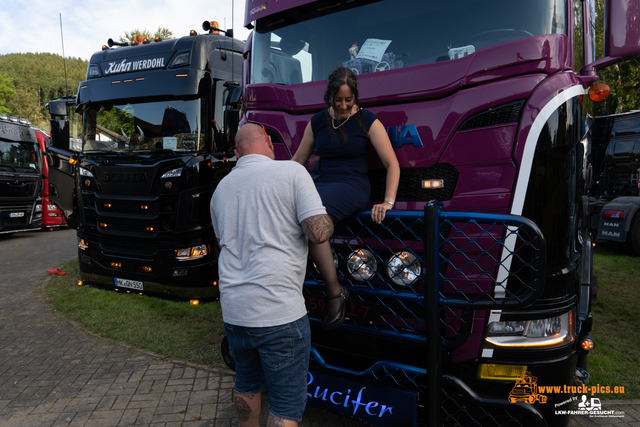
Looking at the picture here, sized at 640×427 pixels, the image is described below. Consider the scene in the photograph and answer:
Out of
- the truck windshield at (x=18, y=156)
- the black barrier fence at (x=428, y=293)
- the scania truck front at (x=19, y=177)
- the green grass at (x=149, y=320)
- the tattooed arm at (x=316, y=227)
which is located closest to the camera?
the tattooed arm at (x=316, y=227)

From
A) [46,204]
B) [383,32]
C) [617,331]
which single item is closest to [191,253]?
[383,32]

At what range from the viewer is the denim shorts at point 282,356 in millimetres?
2039

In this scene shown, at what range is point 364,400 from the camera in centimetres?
246

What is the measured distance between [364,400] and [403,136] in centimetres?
158

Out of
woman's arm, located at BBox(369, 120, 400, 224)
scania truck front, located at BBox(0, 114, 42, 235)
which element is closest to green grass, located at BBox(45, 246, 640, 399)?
woman's arm, located at BBox(369, 120, 400, 224)

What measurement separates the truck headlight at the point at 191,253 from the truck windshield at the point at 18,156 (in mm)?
9424

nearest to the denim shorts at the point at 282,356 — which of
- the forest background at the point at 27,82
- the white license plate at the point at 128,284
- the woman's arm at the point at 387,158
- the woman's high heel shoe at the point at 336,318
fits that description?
the woman's high heel shoe at the point at 336,318

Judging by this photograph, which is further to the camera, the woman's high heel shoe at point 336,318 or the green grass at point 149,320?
the green grass at point 149,320

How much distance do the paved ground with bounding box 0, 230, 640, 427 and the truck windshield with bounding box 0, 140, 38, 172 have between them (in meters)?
8.42

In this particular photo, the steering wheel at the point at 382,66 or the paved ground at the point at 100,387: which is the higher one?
the steering wheel at the point at 382,66

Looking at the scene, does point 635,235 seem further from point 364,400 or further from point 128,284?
point 128,284

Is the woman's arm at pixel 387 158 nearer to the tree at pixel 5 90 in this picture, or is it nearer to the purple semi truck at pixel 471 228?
the purple semi truck at pixel 471 228

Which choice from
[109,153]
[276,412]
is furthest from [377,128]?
[109,153]

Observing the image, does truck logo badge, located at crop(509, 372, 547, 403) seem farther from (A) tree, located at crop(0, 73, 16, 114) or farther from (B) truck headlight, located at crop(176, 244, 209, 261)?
(A) tree, located at crop(0, 73, 16, 114)
